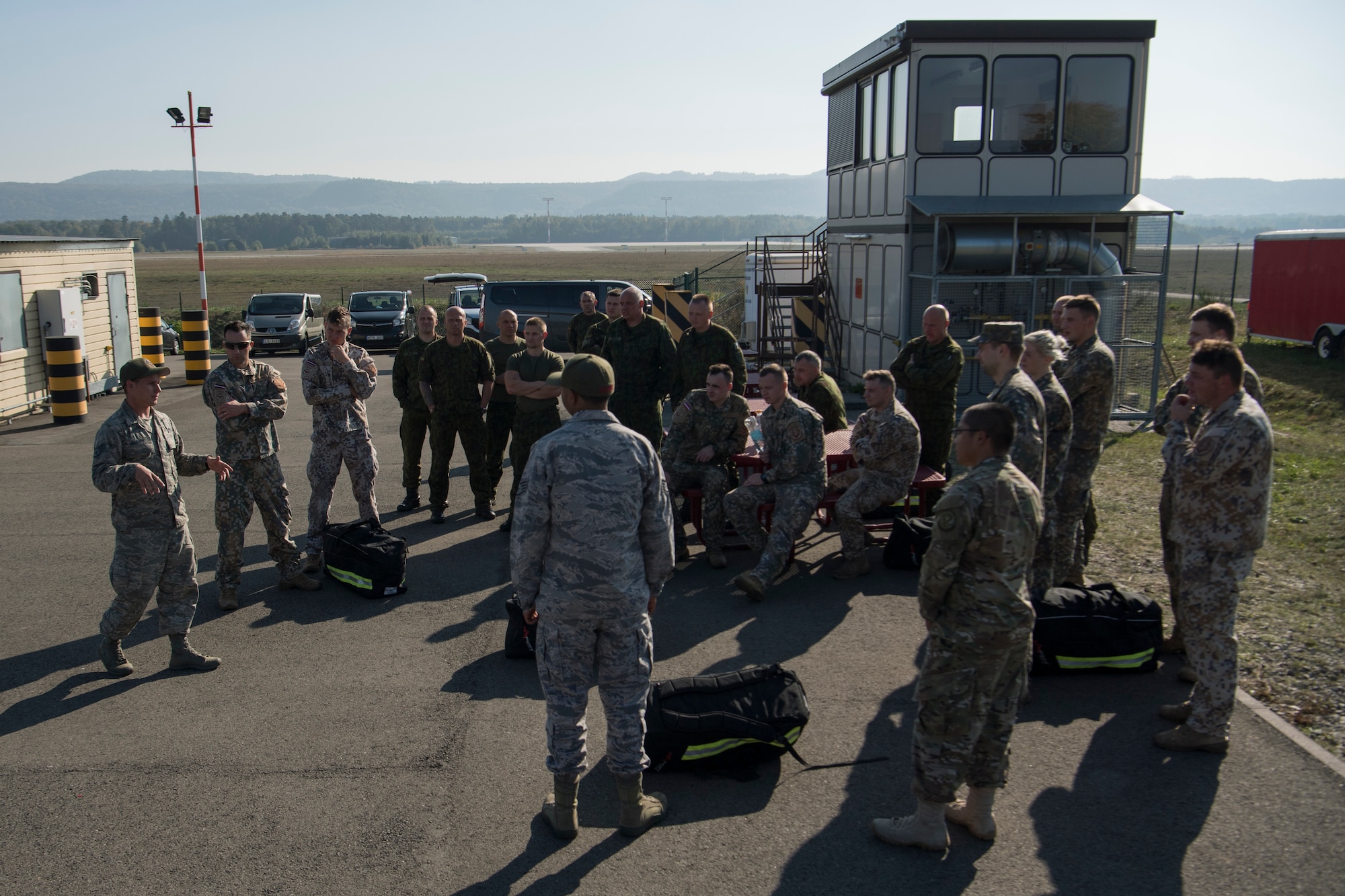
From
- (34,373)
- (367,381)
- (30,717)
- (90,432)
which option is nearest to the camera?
(30,717)

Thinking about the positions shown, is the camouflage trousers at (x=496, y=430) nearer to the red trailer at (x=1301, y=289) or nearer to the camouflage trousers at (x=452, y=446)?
the camouflage trousers at (x=452, y=446)

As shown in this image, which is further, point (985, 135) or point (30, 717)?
point (985, 135)

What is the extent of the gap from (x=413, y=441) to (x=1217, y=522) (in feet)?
23.0

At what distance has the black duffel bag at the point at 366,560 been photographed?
22.9 feet

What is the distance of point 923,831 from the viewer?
3941 millimetres

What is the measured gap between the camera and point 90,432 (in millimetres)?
13836

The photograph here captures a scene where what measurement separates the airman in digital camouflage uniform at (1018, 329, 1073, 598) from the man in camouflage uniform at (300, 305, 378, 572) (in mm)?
4728

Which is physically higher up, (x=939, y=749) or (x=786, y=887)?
(x=939, y=749)

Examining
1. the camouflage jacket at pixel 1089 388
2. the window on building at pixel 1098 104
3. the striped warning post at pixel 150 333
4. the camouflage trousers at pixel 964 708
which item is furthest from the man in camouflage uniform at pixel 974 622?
the striped warning post at pixel 150 333

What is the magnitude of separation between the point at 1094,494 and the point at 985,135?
5.61 metres

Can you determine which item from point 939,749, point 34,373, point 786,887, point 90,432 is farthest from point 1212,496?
point 34,373

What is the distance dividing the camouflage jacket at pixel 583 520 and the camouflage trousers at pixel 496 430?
545 cm

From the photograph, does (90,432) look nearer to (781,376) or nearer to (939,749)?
(781,376)

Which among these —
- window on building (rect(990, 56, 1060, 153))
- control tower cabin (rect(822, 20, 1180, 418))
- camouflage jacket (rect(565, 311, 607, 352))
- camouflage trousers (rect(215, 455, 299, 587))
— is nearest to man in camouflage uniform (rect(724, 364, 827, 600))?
camouflage trousers (rect(215, 455, 299, 587))
